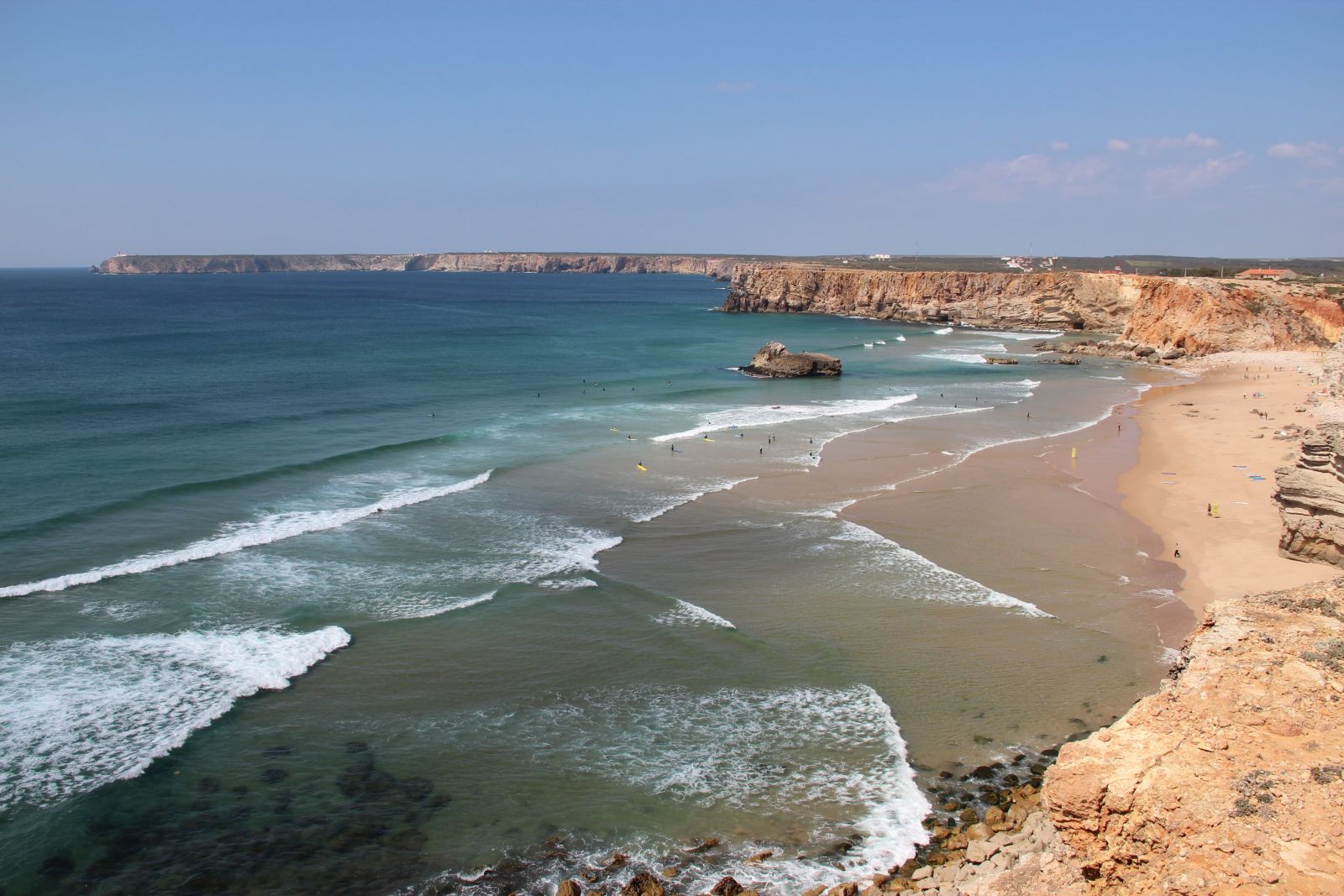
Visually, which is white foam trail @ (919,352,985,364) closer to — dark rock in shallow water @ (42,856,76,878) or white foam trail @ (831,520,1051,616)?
white foam trail @ (831,520,1051,616)

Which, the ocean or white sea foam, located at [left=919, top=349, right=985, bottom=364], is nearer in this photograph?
the ocean

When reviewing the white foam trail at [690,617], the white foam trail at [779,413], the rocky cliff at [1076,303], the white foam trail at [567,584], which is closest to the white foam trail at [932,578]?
the white foam trail at [690,617]


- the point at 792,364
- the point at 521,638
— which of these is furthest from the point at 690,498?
the point at 792,364

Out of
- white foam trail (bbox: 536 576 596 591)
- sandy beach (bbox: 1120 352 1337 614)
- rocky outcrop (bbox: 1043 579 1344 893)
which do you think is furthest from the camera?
sandy beach (bbox: 1120 352 1337 614)

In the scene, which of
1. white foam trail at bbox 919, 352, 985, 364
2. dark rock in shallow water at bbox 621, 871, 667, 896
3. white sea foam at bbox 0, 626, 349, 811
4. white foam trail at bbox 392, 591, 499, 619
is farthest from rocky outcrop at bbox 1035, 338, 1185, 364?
dark rock in shallow water at bbox 621, 871, 667, 896

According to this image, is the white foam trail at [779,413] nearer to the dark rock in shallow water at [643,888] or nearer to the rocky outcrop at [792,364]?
the rocky outcrop at [792,364]

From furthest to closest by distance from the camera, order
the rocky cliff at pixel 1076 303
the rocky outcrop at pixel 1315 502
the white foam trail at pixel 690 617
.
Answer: the rocky cliff at pixel 1076 303 → the rocky outcrop at pixel 1315 502 → the white foam trail at pixel 690 617
